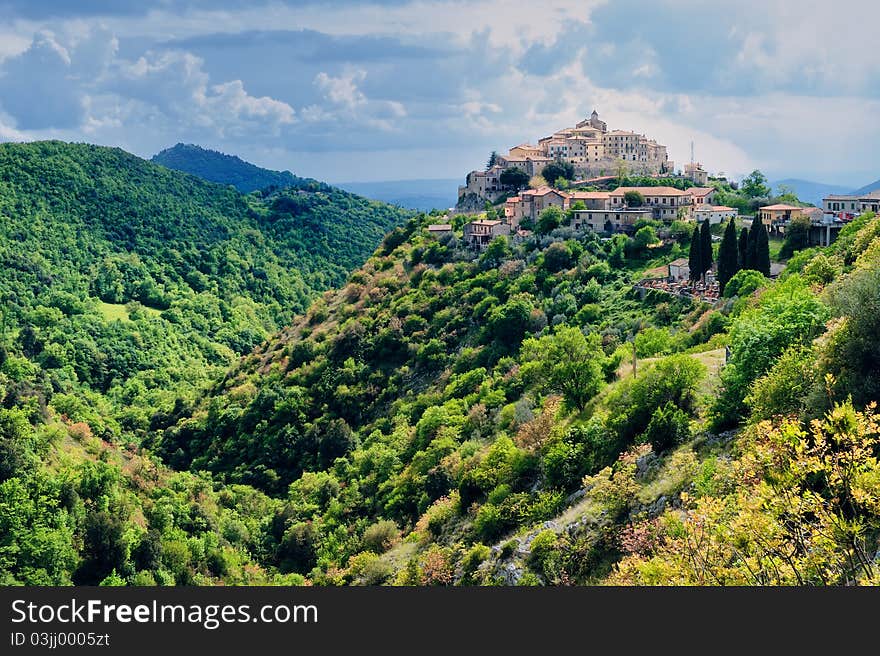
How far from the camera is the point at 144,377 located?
312 feet

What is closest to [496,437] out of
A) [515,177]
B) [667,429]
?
[667,429]

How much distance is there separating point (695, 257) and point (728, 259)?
4.14m

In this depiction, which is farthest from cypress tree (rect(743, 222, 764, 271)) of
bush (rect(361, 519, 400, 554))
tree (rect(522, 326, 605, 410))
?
bush (rect(361, 519, 400, 554))

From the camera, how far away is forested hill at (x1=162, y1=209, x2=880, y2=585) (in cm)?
1515

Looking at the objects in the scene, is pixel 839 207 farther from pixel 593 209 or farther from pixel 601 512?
pixel 601 512

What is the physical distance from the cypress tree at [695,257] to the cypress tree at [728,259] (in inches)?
136

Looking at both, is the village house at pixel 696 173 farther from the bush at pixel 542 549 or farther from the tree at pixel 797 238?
the bush at pixel 542 549

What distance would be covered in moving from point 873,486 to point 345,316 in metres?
62.8

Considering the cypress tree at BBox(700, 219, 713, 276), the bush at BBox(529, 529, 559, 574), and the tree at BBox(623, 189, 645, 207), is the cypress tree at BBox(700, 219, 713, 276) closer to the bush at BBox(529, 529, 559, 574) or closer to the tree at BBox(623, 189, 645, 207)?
the tree at BBox(623, 189, 645, 207)

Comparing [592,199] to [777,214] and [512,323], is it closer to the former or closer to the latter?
[777,214]

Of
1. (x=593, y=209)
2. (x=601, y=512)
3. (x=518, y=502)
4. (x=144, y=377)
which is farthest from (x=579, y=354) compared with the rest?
(x=144, y=377)

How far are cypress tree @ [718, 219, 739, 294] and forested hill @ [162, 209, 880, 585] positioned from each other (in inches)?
88.4

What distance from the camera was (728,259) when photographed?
4953 centimetres

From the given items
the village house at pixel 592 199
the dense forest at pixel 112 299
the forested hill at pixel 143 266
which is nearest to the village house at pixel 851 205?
the village house at pixel 592 199
